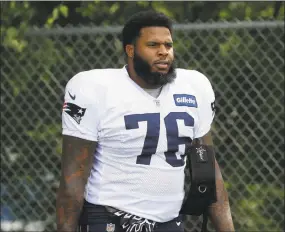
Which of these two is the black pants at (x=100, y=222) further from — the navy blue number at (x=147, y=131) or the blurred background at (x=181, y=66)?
the blurred background at (x=181, y=66)

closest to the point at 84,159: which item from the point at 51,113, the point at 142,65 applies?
the point at 142,65

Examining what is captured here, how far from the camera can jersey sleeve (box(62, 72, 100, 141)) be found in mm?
4219

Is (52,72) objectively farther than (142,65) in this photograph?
Yes

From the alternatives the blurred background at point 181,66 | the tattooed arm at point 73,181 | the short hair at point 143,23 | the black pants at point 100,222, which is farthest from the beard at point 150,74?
the blurred background at point 181,66

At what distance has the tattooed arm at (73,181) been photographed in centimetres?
422

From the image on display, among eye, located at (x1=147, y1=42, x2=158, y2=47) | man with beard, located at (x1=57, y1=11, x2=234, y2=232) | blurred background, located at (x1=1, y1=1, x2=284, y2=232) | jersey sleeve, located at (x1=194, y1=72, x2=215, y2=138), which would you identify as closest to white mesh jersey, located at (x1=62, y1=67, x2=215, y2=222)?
man with beard, located at (x1=57, y1=11, x2=234, y2=232)

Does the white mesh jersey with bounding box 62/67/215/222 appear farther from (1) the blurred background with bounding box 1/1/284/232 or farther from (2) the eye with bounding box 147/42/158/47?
(1) the blurred background with bounding box 1/1/284/232

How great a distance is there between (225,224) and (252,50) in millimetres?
2082

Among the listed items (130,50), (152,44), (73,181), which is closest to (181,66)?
(130,50)

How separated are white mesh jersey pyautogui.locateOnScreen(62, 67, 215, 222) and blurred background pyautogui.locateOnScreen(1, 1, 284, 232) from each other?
1.92 meters

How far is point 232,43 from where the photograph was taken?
6.21 m

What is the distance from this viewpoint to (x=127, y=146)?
4.22 m

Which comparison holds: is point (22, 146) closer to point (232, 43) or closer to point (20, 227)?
point (20, 227)

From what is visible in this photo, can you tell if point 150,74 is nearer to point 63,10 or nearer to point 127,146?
point 127,146
